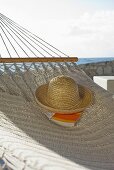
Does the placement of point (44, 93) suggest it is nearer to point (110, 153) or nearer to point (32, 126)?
point (32, 126)

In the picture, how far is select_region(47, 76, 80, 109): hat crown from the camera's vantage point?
2396 mm

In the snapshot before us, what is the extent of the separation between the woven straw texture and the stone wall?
3173 mm

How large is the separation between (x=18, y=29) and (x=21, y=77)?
0.49 meters

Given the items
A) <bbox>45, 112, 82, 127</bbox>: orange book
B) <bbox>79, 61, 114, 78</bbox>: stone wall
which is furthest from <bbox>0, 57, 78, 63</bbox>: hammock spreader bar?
<bbox>79, 61, 114, 78</bbox>: stone wall

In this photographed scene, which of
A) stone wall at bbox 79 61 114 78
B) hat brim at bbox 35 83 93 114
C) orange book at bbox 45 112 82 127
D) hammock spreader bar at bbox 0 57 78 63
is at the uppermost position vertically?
hammock spreader bar at bbox 0 57 78 63

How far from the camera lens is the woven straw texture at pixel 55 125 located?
155 centimetres

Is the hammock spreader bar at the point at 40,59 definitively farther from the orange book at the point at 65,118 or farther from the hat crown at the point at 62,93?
the orange book at the point at 65,118

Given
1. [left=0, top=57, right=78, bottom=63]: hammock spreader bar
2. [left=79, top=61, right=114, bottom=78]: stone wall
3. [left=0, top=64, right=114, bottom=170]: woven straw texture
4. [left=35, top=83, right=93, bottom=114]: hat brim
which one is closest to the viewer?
[left=0, top=64, right=114, bottom=170]: woven straw texture

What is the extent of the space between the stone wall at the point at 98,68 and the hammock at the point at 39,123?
313 cm

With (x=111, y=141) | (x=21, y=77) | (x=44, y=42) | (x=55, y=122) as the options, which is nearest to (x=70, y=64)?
(x=44, y=42)

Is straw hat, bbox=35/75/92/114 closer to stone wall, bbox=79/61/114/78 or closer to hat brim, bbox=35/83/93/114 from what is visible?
hat brim, bbox=35/83/93/114

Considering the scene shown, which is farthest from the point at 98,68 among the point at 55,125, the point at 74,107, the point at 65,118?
the point at 55,125

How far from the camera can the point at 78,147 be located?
184cm

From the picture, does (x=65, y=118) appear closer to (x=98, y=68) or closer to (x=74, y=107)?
(x=74, y=107)
